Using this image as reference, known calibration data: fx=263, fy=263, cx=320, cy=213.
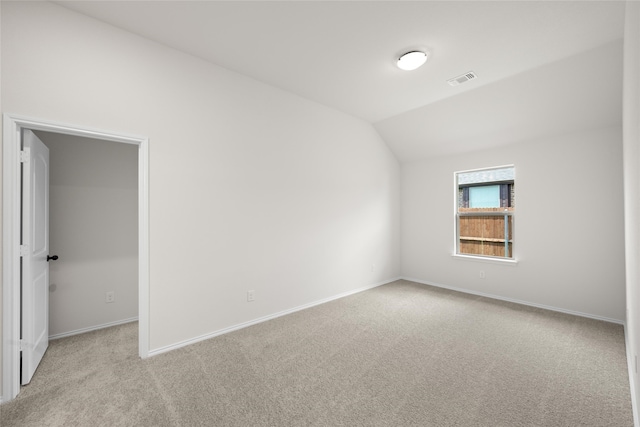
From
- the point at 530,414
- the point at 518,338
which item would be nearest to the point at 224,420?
the point at 530,414

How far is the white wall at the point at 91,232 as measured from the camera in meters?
2.83

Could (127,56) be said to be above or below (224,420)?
above

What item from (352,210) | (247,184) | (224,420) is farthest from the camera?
→ (352,210)

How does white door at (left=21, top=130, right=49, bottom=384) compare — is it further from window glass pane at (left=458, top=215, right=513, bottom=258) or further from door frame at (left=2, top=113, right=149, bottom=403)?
window glass pane at (left=458, top=215, right=513, bottom=258)

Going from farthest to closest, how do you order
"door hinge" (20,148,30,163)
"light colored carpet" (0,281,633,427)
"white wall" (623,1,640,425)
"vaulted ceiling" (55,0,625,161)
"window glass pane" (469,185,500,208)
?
1. "window glass pane" (469,185,500,208)
2. "vaulted ceiling" (55,0,625,161)
3. "door hinge" (20,148,30,163)
4. "light colored carpet" (0,281,633,427)
5. "white wall" (623,1,640,425)

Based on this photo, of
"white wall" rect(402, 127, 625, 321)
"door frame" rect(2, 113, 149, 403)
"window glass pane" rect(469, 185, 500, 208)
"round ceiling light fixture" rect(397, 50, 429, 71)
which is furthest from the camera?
"window glass pane" rect(469, 185, 500, 208)

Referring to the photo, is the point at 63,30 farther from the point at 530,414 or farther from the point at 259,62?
the point at 530,414

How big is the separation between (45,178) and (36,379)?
1742 millimetres

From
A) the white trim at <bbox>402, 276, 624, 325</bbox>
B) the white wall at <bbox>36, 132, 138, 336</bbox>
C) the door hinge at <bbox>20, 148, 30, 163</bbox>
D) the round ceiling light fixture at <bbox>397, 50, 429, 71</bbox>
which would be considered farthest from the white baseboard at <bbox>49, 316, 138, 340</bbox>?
the white trim at <bbox>402, 276, 624, 325</bbox>

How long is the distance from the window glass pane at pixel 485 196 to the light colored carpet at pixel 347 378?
6.24ft

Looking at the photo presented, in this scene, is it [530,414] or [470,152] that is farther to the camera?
[470,152]

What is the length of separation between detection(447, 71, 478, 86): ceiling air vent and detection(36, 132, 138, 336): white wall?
4038 millimetres

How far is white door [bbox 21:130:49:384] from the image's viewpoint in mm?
2016

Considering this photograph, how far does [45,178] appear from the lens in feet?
8.21
